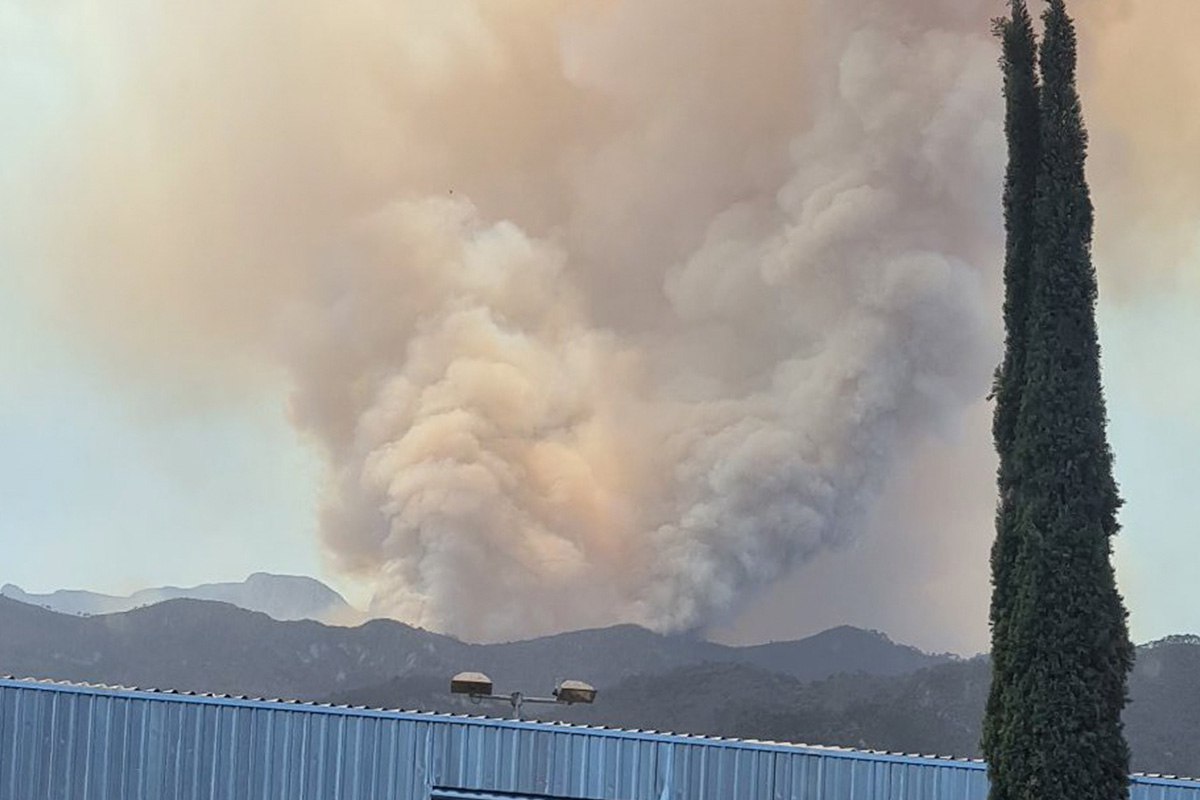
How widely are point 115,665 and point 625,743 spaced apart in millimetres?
111399

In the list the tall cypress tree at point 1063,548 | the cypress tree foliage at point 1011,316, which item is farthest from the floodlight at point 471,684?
the tall cypress tree at point 1063,548

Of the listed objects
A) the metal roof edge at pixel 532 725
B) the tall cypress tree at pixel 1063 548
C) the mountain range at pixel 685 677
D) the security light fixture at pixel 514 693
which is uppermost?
the tall cypress tree at pixel 1063 548

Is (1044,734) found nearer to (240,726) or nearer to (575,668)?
(240,726)

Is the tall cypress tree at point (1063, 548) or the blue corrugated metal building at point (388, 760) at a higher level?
the tall cypress tree at point (1063, 548)

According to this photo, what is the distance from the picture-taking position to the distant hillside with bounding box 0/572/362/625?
124750 millimetres

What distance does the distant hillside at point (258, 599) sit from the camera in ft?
409

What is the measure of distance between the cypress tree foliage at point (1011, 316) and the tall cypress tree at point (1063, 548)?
0.10m

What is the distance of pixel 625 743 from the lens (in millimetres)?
23734

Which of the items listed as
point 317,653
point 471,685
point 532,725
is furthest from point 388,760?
point 317,653

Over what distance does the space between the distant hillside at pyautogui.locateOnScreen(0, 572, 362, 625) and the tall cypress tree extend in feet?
354

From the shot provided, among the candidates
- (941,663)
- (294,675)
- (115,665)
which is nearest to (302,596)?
(294,675)

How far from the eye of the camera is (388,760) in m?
23.5

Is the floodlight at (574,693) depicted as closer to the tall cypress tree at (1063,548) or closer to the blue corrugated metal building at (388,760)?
the blue corrugated metal building at (388,760)

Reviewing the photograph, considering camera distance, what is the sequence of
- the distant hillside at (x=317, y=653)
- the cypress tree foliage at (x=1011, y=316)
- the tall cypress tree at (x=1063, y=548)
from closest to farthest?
the tall cypress tree at (x=1063, y=548) < the cypress tree foliage at (x=1011, y=316) < the distant hillside at (x=317, y=653)
